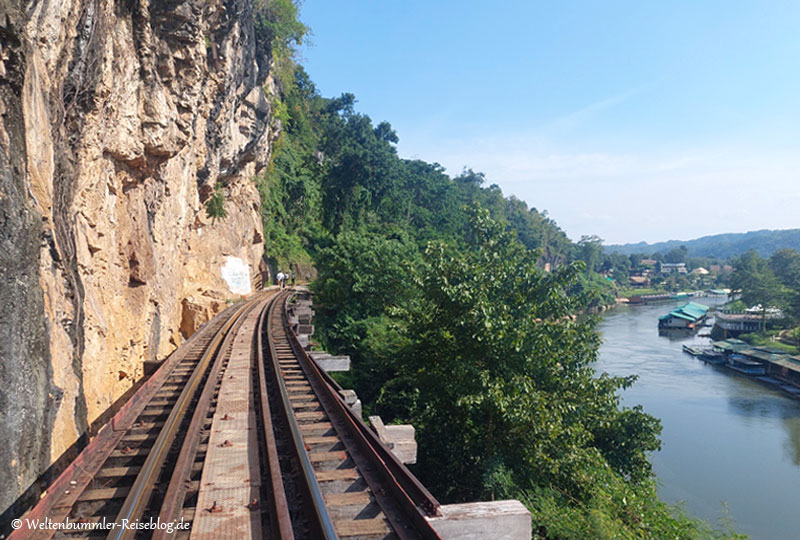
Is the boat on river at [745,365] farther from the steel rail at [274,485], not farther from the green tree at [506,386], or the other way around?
the steel rail at [274,485]

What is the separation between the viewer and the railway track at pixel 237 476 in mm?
4000

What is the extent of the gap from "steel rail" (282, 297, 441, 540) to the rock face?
11.8 feet

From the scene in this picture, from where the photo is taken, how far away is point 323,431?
626 cm

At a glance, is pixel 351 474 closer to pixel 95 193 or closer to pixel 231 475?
pixel 231 475

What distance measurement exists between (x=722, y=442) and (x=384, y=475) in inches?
986

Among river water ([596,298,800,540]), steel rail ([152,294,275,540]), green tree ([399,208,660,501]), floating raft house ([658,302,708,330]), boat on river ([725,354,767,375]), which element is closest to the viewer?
steel rail ([152,294,275,540])

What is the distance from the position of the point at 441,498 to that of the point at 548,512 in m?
3.94

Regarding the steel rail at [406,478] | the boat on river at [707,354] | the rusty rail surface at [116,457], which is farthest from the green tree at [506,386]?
the boat on river at [707,354]

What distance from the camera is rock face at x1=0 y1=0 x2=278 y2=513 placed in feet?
19.1

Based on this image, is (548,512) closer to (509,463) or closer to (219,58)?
(509,463)

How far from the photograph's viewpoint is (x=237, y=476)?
5.00 metres

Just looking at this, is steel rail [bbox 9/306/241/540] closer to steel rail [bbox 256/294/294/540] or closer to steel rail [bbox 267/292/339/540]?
steel rail [bbox 256/294/294/540]

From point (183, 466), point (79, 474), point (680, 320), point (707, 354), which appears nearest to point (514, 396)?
point (183, 466)

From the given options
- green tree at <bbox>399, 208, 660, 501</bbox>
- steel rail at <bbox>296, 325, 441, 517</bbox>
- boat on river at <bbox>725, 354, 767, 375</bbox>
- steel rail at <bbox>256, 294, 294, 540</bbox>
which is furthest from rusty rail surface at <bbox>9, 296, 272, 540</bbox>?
boat on river at <bbox>725, 354, 767, 375</bbox>
